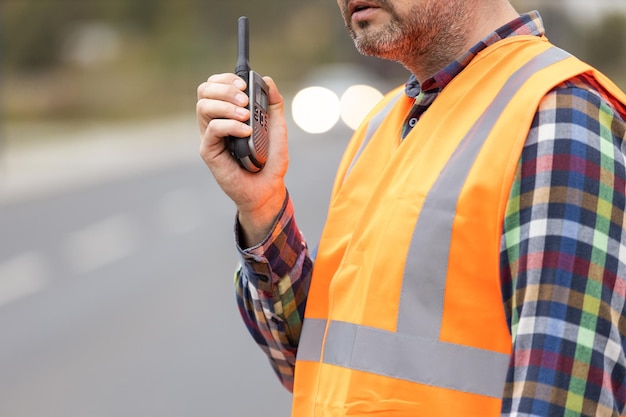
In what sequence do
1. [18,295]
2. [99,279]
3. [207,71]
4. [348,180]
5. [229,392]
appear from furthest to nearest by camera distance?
[207,71] < [99,279] < [18,295] < [229,392] < [348,180]

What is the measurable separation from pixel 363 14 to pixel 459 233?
494mm

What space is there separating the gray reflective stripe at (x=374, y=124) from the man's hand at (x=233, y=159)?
14 cm

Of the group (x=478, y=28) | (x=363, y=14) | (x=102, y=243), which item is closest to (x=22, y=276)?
(x=102, y=243)

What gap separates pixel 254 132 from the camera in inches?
72.9

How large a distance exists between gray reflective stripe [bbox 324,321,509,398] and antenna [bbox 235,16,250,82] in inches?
23.3

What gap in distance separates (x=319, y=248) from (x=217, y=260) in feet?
28.0

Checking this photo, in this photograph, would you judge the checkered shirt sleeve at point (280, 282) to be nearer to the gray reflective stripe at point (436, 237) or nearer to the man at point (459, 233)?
the man at point (459, 233)

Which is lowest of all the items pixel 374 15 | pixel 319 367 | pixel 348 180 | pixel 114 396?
pixel 114 396

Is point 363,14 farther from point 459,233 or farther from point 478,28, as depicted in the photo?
point 459,233

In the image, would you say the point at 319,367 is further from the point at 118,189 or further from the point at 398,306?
the point at 118,189

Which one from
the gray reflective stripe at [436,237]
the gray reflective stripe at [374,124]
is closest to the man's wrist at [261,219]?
the gray reflective stripe at [374,124]

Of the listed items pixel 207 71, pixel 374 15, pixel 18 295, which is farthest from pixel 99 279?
pixel 207 71

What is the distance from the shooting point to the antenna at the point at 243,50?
6.59ft

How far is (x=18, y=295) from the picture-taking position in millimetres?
9195
